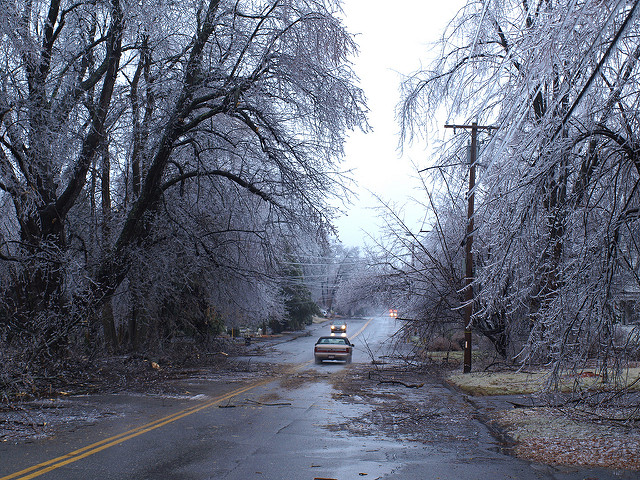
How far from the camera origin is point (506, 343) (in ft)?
64.2

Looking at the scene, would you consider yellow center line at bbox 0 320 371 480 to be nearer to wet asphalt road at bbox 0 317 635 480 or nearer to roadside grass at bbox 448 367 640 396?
wet asphalt road at bbox 0 317 635 480

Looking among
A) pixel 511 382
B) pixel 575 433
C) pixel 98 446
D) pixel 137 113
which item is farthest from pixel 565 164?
pixel 137 113

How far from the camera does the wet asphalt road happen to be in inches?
255

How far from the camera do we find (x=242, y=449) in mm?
7746

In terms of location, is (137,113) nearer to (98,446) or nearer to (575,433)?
(98,446)

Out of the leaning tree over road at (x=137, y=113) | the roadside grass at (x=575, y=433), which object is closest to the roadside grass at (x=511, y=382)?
the roadside grass at (x=575, y=433)

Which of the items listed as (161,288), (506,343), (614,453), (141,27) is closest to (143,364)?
(161,288)

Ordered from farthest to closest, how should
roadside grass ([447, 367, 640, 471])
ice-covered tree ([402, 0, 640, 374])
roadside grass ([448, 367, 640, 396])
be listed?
1. roadside grass ([448, 367, 640, 396])
2. roadside grass ([447, 367, 640, 471])
3. ice-covered tree ([402, 0, 640, 374])

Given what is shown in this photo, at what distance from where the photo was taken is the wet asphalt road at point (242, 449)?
6.48m

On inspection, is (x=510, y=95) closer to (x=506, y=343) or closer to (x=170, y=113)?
(x=170, y=113)

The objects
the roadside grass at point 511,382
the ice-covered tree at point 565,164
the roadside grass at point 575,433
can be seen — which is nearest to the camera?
the ice-covered tree at point 565,164

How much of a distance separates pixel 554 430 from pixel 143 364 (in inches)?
516

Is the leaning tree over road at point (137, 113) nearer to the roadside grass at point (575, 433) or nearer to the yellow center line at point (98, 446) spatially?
the yellow center line at point (98, 446)

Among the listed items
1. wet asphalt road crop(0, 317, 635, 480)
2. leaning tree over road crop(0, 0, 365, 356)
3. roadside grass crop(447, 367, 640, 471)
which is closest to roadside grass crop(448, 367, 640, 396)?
roadside grass crop(447, 367, 640, 471)
